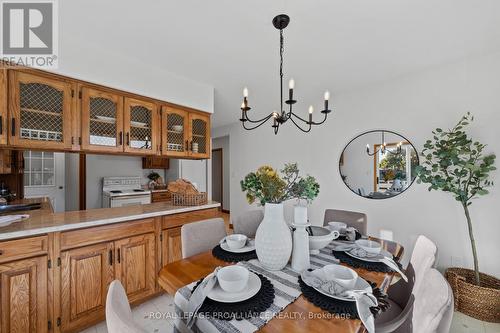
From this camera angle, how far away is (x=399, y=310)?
52.5 inches

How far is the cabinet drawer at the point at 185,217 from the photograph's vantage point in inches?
81.6

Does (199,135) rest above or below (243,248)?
above

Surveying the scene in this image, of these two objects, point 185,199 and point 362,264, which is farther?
point 185,199

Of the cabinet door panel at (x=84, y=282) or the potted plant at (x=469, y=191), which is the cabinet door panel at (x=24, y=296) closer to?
the cabinet door panel at (x=84, y=282)

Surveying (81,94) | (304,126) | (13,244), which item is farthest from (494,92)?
(13,244)

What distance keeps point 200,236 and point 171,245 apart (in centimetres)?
74

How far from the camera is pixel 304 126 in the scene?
3.46 m

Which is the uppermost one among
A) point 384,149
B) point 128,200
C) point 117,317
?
point 384,149

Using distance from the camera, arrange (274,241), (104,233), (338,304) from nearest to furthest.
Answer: (338,304), (274,241), (104,233)

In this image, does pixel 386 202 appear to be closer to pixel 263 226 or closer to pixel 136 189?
pixel 263 226

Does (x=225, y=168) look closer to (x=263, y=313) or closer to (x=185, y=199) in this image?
(x=185, y=199)

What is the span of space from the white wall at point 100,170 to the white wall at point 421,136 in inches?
139

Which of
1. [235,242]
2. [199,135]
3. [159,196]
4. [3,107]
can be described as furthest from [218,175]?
[235,242]

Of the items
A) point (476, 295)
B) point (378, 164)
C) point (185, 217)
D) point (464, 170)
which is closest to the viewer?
→ point (476, 295)
